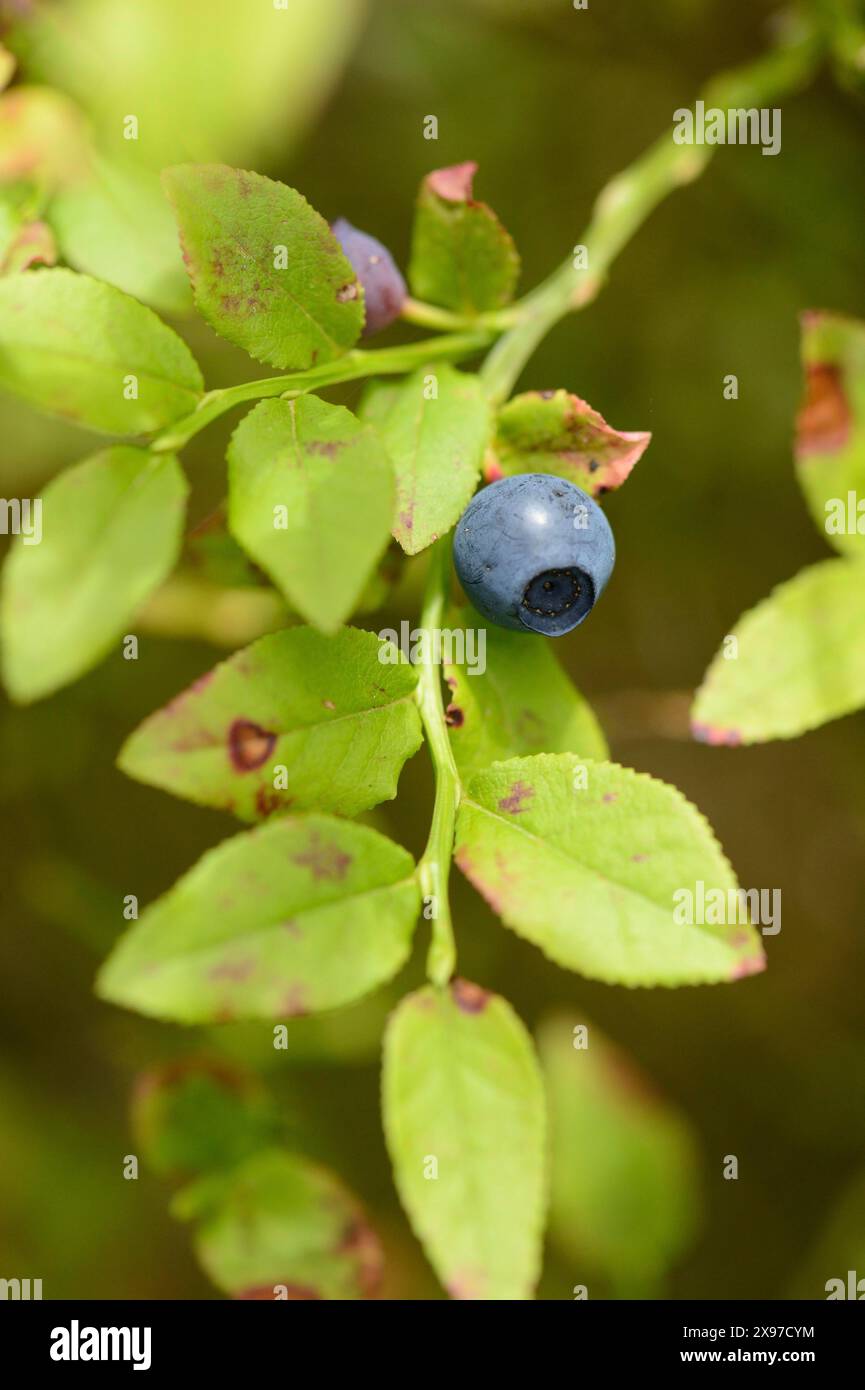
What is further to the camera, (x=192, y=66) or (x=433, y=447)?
(x=192, y=66)

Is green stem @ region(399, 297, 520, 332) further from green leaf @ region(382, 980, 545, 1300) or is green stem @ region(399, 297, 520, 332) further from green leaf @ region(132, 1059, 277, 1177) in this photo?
green leaf @ region(132, 1059, 277, 1177)

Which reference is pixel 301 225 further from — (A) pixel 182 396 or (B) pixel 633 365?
(B) pixel 633 365

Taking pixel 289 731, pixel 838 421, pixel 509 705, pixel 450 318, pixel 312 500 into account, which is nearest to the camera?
pixel 312 500

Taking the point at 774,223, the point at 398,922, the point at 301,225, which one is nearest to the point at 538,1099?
the point at 398,922

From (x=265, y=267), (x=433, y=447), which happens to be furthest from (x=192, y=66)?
(x=433, y=447)

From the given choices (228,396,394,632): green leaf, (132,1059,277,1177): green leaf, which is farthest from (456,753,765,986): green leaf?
(132,1059,277,1177): green leaf

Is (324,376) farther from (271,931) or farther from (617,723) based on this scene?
(617,723)
